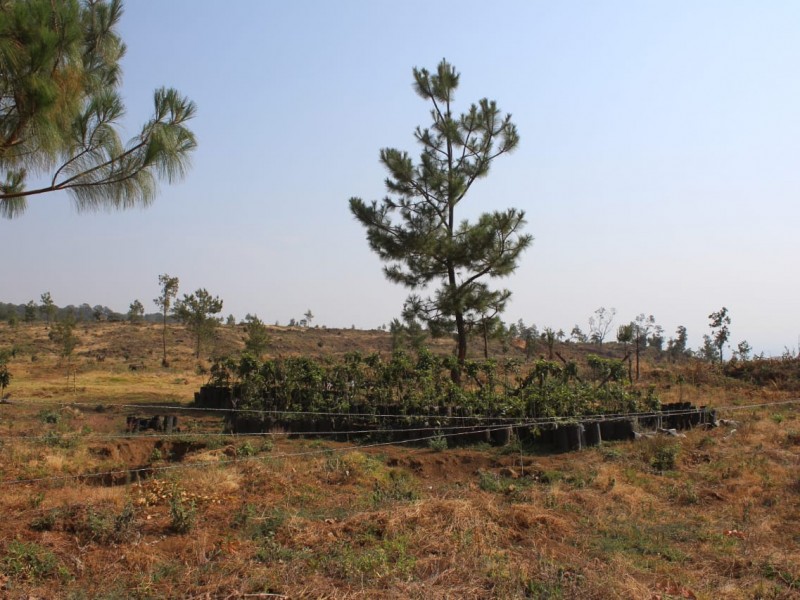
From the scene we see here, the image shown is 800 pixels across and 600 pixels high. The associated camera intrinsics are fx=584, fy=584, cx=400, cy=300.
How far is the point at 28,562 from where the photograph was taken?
393 centimetres

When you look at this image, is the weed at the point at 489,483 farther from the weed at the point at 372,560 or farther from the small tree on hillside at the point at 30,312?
the small tree on hillside at the point at 30,312

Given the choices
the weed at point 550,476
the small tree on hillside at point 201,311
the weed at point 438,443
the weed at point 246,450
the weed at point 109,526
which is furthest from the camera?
the small tree on hillside at point 201,311

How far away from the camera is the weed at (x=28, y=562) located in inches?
150

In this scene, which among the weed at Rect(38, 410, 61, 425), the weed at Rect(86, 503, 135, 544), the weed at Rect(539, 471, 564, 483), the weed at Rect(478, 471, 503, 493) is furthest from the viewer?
the weed at Rect(38, 410, 61, 425)

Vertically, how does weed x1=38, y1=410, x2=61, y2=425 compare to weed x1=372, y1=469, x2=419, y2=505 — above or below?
above

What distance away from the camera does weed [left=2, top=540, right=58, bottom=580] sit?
381 cm

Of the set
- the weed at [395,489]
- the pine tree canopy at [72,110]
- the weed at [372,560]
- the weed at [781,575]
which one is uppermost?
the pine tree canopy at [72,110]

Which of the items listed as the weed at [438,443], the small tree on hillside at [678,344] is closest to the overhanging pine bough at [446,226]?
the weed at [438,443]

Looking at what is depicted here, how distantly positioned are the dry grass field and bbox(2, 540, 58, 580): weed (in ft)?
0.04

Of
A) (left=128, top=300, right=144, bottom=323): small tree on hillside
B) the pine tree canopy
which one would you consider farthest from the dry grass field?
(left=128, top=300, right=144, bottom=323): small tree on hillside

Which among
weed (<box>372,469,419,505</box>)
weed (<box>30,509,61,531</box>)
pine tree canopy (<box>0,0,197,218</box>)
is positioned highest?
pine tree canopy (<box>0,0,197,218</box>)

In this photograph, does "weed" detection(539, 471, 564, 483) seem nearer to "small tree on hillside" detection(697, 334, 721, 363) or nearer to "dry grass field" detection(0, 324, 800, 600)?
"dry grass field" detection(0, 324, 800, 600)

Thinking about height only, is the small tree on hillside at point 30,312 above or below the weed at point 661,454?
above

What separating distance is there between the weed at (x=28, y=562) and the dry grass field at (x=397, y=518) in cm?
1
